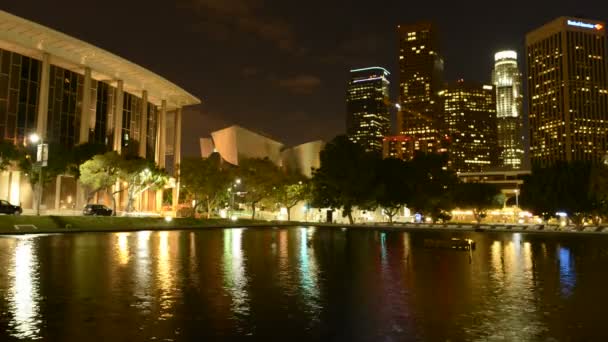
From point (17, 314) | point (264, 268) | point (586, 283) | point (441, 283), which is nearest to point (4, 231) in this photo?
point (264, 268)

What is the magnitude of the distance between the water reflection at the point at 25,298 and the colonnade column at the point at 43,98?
45912 mm

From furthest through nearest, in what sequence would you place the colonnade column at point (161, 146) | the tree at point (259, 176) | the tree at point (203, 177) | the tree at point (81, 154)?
the colonnade column at point (161, 146)
the tree at point (259, 176)
the tree at point (203, 177)
the tree at point (81, 154)

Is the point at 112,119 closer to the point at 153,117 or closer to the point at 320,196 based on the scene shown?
the point at 153,117

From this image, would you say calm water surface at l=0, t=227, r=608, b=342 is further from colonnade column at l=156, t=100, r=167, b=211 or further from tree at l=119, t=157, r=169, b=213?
colonnade column at l=156, t=100, r=167, b=211

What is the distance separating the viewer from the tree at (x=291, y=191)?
8250cm

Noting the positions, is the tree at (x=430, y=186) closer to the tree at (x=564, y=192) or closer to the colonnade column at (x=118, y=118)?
the tree at (x=564, y=192)

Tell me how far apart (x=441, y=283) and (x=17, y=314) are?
11209 mm

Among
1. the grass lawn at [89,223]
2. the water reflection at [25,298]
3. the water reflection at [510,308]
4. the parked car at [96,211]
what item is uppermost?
the parked car at [96,211]

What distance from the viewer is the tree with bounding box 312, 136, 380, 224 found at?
76.6 meters

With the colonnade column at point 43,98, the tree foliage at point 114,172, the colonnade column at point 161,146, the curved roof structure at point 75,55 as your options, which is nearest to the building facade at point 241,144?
the colonnade column at point 161,146

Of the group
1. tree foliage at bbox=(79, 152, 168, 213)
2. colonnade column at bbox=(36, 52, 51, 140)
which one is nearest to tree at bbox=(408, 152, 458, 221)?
tree foliage at bbox=(79, 152, 168, 213)

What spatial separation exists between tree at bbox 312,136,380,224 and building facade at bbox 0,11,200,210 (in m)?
27.1

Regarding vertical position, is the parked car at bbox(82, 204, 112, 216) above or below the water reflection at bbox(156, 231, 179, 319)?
above

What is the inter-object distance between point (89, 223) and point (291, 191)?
137 ft
